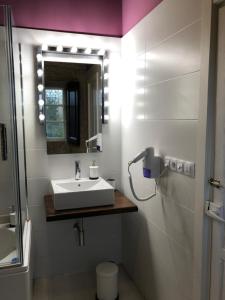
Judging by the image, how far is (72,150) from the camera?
2498 millimetres

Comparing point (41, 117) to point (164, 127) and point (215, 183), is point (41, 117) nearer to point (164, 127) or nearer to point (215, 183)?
point (164, 127)

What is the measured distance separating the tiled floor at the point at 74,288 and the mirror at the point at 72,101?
116 cm

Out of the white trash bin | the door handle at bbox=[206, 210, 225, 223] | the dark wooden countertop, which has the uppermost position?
the door handle at bbox=[206, 210, 225, 223]

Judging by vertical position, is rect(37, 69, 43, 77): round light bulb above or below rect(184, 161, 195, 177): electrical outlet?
above

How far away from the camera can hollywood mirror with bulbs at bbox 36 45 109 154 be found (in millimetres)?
2357

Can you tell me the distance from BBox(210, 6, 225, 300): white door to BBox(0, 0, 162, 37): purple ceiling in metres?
1.02

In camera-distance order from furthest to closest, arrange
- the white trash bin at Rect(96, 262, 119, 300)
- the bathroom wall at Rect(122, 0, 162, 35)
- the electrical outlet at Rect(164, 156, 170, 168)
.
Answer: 1. the white trash bin at Rect(96, 262, 119, 300)
2. the bathroom wall at Rect(122, 0, 162, 35)
3. the electrical outlet at Rect(164, 156, 170, 168)

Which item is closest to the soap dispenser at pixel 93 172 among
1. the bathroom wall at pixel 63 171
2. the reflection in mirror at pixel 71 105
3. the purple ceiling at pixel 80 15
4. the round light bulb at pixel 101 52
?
the bathroom wall at pixel 63 171

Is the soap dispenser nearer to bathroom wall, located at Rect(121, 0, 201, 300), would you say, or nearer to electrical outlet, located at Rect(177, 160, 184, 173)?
bathroom wall, located at Rect(121, 0, 201, 300)

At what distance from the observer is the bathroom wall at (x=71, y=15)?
227 centimetres

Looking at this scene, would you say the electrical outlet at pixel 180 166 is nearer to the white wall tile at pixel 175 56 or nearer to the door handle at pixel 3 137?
the white wall tile at pixel 175 56

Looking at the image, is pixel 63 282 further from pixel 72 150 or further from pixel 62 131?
pixel 62 131

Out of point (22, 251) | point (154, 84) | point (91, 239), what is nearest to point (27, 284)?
point (22, 251)

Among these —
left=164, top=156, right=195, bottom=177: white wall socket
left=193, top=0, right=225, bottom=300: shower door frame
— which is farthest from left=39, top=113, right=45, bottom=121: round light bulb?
left=193, top=0, right=225, bottom=300: shower door frame
